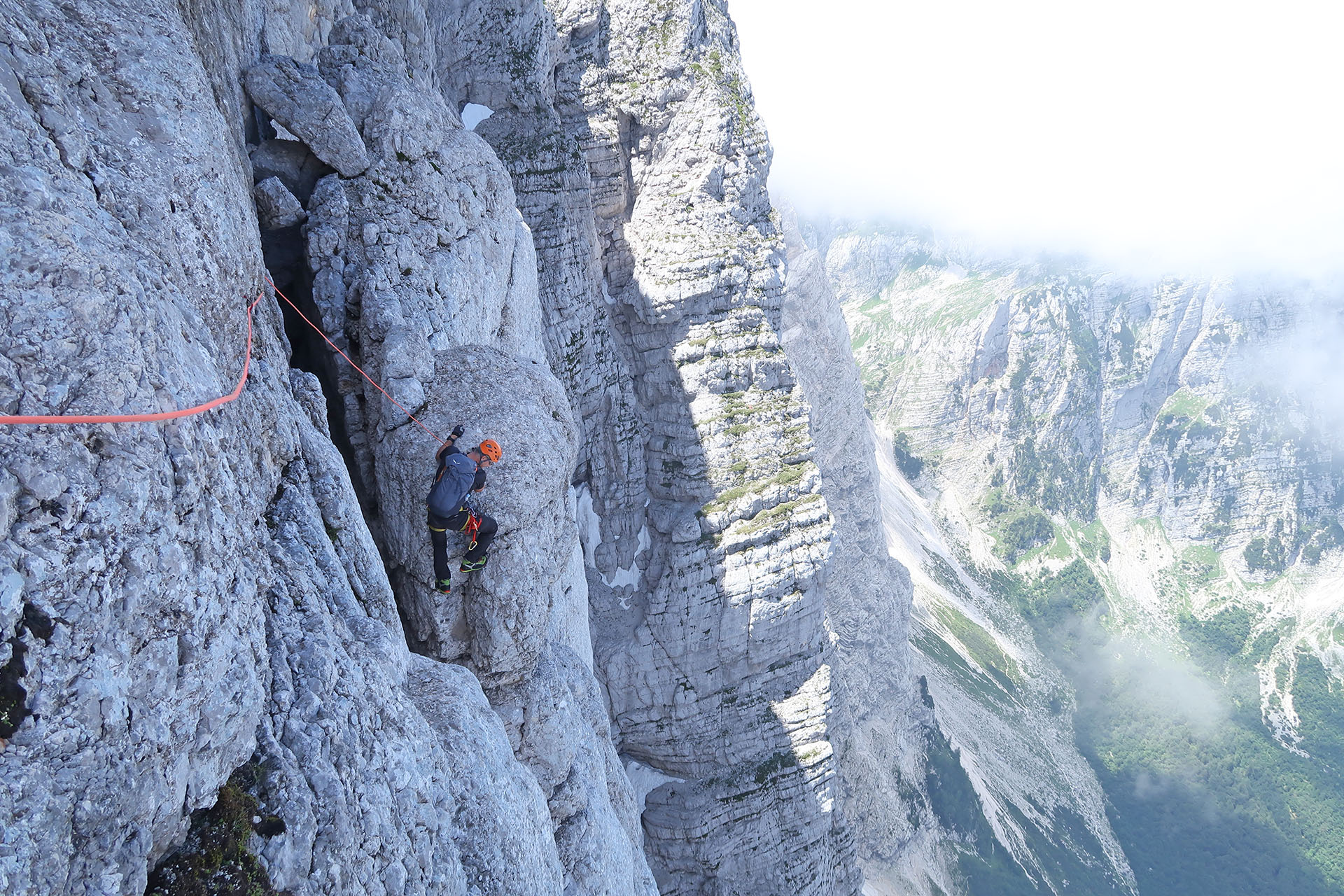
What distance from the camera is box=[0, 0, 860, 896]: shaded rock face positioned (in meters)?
5.54

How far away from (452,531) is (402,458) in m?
1.72

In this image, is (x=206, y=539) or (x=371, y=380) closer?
(x=206, y=539)

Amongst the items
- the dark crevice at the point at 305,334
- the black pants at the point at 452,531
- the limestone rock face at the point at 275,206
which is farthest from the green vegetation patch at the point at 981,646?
the limestone rock face at the point at 275,206

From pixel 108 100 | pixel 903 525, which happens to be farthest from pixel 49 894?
pixel 903 525

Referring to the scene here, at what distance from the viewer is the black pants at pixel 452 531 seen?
38.1ft

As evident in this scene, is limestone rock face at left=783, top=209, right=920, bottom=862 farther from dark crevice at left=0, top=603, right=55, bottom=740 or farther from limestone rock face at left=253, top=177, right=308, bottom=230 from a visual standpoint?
dark crevice at left=0, top=603, right=55, bottom=740

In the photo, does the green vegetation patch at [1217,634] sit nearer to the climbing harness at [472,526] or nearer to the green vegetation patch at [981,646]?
the green vegetation patch at [981,646]

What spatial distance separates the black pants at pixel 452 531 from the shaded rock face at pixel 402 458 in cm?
57

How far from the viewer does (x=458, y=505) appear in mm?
11547

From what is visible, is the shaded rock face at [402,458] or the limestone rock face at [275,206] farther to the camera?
the limestone rock face at [275,206]

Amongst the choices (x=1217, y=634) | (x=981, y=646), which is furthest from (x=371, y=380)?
(x=1217, y=634)

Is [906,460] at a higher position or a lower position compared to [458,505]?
higher

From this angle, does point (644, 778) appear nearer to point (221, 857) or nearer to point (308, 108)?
point (221, 857)

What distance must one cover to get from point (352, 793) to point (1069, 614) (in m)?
160
